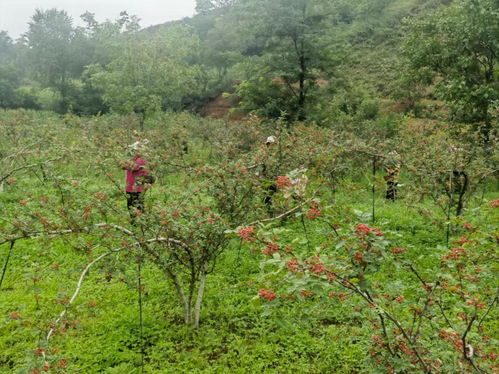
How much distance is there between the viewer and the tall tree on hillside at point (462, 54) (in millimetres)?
11688

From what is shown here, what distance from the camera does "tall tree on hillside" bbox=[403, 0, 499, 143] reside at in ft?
38.3

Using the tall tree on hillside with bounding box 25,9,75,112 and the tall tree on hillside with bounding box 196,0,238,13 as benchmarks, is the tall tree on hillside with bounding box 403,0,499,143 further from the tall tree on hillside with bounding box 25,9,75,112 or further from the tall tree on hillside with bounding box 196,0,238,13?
the tall tree on hillside with bounding box 196,0,238,13

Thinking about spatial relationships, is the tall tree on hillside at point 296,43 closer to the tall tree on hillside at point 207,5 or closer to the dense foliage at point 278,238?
the dense foliage at point 278,238

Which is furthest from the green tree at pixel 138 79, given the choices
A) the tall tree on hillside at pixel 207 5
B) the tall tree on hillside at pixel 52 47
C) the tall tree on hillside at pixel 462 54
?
the tall tree on hillside at pixel 207 5

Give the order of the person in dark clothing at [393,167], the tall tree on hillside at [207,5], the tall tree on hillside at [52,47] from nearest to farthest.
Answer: the person in dark clothing at [393,167] < the tall tree on hillside at [52,47] < the tall tree on hillside at [207,5]

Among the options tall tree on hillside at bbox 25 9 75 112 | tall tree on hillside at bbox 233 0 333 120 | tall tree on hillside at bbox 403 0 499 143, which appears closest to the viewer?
tall tree on hillside at bbox 403 0 499 143

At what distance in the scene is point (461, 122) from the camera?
13156 mm

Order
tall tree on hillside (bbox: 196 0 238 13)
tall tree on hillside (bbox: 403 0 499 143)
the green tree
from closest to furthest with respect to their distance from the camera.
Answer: tall tree on hillside (bbox: 403 0 499 143) → the green tree → tall tree on hillside (bbox: 196 0 238 13)

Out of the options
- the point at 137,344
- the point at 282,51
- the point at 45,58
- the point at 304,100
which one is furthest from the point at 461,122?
the point at 45,58

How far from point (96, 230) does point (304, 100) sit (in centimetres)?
1497

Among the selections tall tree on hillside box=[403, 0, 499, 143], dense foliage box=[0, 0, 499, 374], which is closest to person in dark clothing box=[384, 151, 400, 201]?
dense foliage box=[0, 0, 499, 374]

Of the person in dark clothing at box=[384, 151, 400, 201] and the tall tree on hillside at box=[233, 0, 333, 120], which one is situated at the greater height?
the tall tree on hillside at box=[233, 0, 333, 120]

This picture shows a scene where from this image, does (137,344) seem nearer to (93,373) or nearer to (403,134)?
(93,373)

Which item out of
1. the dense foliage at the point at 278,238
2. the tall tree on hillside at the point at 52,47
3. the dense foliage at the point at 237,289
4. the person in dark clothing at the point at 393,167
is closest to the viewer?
the dense foliage at the point at 237,289
